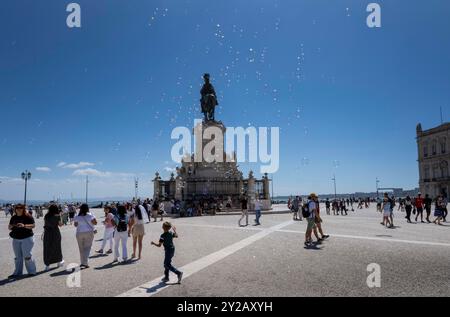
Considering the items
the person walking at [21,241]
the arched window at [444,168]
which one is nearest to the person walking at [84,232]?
the person walking at [21,241]

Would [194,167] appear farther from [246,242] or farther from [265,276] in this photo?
[265,276]

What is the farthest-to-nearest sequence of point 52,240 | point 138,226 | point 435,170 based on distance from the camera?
point 435,170 → point 138,226 → point 52,240

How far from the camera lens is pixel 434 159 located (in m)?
64.0

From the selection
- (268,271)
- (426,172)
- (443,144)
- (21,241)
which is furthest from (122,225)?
(426,172)

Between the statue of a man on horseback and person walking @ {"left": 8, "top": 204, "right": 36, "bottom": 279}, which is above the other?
the statue of a man on horseback

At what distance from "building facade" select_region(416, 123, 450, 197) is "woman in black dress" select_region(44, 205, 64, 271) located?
221ft

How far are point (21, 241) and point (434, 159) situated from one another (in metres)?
72.0

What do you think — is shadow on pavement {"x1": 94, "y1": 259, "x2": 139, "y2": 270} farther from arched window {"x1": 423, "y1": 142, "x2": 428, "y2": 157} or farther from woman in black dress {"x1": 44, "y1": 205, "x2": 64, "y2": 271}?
arched window {"x1": 423, "y1": 142, "x2": 428, "y2": 157}

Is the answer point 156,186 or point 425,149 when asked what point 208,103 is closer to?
point 156,186

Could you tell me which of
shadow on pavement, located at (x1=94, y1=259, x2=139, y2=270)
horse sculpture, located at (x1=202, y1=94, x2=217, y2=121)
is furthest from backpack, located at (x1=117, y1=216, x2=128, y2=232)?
horse sculpture, located at (x1=202, y1=94, x2=217, y2=121)

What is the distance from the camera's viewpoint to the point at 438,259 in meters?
7.84

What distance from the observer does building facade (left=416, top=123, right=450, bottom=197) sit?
61125 mm
